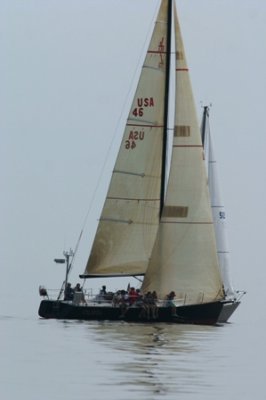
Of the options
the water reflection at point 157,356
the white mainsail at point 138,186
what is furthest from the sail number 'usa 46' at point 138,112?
the water reflection at point 157,356

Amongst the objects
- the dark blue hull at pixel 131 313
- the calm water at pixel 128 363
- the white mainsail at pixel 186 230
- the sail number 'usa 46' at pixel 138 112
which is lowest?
the calm water at pixel 128 363

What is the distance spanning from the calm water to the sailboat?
12.7 ft

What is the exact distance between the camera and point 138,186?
61531mm

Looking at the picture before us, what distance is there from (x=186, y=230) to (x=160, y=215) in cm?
237

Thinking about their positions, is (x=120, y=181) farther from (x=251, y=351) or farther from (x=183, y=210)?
(x=251, y=351)

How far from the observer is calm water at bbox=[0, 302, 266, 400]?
3102cm

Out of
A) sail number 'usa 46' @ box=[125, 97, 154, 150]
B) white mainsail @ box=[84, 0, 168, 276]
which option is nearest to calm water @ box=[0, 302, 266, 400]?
white mainsail @ box=[84, 0, 168, 276]

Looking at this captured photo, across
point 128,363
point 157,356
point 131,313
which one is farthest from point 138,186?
point 128,363

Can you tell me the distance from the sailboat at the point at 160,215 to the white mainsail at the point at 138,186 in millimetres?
40

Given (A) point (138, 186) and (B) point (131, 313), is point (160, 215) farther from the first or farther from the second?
(B) point (131, 313)

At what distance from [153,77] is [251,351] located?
18960 mm

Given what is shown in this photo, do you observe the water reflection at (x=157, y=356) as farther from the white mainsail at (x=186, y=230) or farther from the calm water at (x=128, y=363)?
the white mainsail at (x=186, y=230)

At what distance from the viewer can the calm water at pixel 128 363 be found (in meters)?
31.0

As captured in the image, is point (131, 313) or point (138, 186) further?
point (138, 186)
